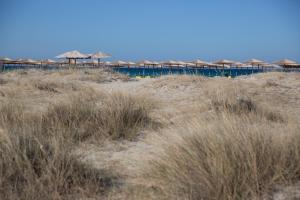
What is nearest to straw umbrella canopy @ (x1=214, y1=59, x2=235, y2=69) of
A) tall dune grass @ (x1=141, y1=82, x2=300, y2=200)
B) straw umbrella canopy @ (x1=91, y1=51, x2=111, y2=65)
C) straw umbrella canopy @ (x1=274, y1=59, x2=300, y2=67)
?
straw umbrella canopy @ (x1=274, y1=59, x2=300, y2=67)

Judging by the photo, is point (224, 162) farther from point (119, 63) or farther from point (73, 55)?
point (119, 63)

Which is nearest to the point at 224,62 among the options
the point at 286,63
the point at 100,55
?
the point at 286,63

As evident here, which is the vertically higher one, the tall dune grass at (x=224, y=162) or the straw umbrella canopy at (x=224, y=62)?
the straw umbrella canopy at (x=224, y=62)

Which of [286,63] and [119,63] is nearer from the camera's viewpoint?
[286,63]

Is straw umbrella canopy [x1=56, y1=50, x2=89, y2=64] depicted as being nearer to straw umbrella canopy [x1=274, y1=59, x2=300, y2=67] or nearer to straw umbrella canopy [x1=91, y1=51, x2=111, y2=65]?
straw umbrella canopy [x1=91, y1=51, x2=111, y2=65]

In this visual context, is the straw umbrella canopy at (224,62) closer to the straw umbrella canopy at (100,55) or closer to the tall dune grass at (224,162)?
the straw umbrella canopy at (100,55)

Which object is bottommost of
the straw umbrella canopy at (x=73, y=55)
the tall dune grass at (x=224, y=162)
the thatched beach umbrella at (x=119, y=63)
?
the tall dune grass at (x=224, y=162)

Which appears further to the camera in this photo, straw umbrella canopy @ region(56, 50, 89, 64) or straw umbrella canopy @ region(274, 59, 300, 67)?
straw umbrella canopy @ region(274, 59, 300, 67)

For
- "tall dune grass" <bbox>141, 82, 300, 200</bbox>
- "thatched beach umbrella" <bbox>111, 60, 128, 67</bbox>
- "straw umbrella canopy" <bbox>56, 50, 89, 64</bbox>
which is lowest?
"tall dune grass" <bbox>141, 82, 300, 200</bbox>

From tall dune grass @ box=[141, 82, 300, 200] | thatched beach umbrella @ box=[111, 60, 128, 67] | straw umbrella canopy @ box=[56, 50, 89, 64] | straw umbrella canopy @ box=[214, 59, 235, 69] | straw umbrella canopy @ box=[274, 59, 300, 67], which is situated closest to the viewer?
tall dune grass @ box=[141, 82, 300, 200]

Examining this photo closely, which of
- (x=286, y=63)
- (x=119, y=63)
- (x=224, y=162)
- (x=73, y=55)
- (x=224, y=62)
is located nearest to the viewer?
(x=224, y=162)

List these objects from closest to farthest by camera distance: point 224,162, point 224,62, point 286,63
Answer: point 224,162, point 286,63, point 224,62

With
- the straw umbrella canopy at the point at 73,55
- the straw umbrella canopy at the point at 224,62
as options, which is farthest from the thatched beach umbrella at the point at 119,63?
the straw umbrella canopy at the point at 73,55

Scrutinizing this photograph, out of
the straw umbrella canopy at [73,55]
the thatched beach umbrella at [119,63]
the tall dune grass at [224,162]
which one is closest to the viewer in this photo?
the tall dune grass at [224,162]
